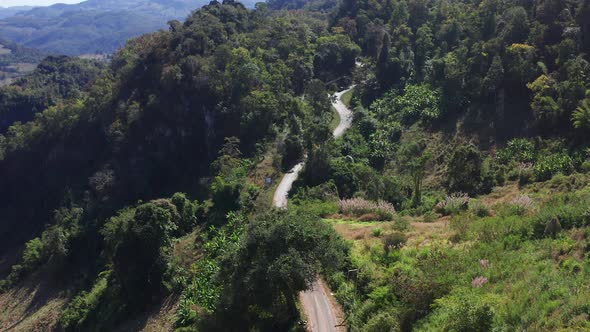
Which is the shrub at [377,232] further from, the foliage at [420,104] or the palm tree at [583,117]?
the foliage at [420,104]

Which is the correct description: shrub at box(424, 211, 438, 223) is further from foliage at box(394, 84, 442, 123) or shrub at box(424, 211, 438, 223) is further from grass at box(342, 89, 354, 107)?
grass at box(342, 89, 354, 107)

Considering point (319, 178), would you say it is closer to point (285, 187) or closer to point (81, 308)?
point (285, 187)

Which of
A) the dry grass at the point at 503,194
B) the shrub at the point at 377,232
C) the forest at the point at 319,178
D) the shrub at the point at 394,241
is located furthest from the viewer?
the dry grass at the point at 503,194

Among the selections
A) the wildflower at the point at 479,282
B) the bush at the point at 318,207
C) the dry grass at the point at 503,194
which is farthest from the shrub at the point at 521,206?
the bush at the point at 318,207

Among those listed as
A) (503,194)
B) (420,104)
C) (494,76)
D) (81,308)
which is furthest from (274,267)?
(420,104)

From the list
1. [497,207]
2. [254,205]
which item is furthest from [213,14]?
[497,207]

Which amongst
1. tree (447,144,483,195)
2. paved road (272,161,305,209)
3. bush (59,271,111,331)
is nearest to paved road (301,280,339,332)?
paved road (272,161,305,209)

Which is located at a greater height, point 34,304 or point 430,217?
point 430,217
